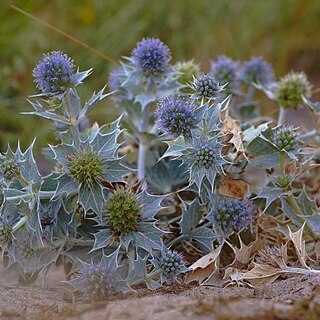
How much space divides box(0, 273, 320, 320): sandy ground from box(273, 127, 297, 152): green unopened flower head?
365 mm

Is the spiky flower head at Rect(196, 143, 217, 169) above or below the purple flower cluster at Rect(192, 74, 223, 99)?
below

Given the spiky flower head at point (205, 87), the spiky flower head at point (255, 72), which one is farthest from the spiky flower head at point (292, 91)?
the spiky flower head at point (205, 87)

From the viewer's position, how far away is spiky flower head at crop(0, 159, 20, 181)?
1.55 meters

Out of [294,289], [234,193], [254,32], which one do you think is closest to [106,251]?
[234,193]

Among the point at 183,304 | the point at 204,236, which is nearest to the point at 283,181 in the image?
the point at 204,236

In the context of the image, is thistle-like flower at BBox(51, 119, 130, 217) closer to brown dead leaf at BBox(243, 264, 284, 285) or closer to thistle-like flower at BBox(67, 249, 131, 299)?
thistle-like flower at BBox(67, 249, 131, 299)

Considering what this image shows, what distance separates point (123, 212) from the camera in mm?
1617

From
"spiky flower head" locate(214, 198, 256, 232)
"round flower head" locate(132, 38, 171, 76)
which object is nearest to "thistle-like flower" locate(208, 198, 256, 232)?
"spiky flower head" locate(214, 198, 256, 232)

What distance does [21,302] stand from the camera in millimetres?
1518

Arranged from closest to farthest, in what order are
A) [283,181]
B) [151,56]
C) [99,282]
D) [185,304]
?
[185,304] < [99,282] < [283,181] < [151,56]

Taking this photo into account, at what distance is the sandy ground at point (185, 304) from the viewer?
119cm

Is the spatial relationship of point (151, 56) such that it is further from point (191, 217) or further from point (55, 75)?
point (191, 217)

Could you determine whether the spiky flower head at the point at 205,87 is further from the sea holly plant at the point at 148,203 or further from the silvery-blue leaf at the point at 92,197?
the silvery-blue leaf at the point at 92,197

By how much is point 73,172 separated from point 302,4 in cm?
315
